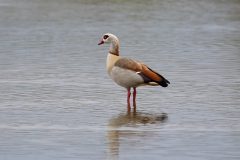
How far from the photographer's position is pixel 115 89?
55.9 feet

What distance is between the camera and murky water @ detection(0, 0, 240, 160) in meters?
12.0

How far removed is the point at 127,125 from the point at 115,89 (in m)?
3.52

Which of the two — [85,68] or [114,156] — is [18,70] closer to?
[85,68]

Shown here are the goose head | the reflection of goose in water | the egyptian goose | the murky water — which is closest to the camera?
the murky water

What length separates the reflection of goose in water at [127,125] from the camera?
12.2 meters

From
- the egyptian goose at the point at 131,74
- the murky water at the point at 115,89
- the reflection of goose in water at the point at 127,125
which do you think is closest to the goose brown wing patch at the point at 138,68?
the egyptian goose at the point at 131,74

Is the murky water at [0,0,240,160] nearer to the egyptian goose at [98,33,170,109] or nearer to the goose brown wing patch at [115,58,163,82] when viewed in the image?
the egyptian goose at [98,33,170,109]

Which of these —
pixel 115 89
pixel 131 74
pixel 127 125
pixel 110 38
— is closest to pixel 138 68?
pixel 131 74

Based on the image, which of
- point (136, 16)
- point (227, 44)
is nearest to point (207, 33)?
point (227, 44)

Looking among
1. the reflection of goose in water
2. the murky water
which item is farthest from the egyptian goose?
the reflection of goose in water

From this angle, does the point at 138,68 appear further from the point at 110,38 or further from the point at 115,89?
the point at 115,89

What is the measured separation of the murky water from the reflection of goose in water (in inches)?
0.6

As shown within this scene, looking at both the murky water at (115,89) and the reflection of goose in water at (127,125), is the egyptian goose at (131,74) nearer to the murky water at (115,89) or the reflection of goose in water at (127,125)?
the murky water at (115,89)

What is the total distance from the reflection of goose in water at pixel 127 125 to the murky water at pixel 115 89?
0.6 inches
